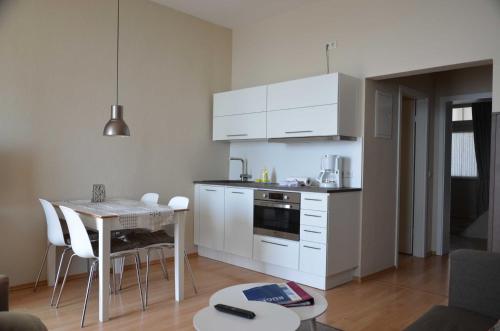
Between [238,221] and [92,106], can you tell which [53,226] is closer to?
[92,106]

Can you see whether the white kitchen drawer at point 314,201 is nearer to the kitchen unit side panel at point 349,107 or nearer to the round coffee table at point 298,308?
the kitchen unit side panel at point 349,107

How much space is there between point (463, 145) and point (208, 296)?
21.2 ft

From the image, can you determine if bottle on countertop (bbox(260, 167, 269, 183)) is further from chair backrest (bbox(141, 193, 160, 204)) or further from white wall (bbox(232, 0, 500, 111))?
chair backrest (bbox(141, 193, 160, 204))

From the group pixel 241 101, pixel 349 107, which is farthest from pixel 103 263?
pixel 349 107

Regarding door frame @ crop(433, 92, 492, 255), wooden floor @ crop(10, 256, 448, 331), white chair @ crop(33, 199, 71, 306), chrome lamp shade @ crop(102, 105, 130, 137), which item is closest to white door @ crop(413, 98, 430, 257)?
door frame @ crop(433, 92, 492, 255)

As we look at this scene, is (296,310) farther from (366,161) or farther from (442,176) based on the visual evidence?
(442,176)

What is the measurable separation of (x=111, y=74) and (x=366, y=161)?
2856mm

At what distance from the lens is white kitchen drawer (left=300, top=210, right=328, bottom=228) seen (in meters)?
3.62

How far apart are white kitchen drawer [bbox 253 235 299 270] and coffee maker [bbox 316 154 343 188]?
752 millimetres

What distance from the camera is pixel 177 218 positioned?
330cm

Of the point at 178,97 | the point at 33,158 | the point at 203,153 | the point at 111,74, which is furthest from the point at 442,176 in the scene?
the point at 33,158

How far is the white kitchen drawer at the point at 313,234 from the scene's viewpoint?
11.9 feet

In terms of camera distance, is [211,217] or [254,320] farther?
[211,217]

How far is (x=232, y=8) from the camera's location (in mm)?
4637
